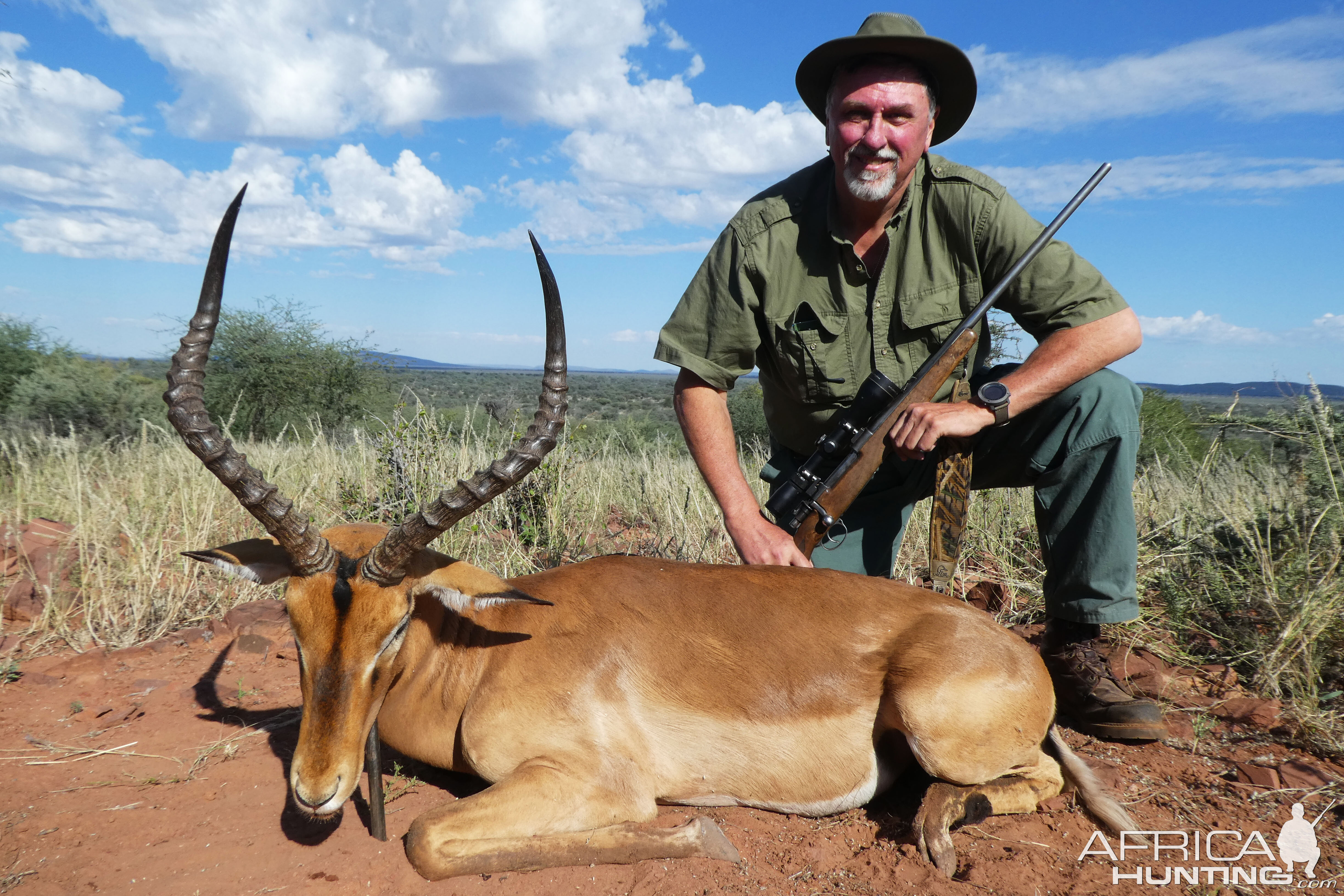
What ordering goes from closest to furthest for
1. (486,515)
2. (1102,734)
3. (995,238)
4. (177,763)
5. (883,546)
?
(177,763) → (1102,734) → (995,238) → (883,546) → (486,515)

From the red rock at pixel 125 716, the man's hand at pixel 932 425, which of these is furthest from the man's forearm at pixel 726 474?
the red rock at pixel 125 716

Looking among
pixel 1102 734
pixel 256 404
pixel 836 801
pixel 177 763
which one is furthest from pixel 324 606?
pixel 256 404

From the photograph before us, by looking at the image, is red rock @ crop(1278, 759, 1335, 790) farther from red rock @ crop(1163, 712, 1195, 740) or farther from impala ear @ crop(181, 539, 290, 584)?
impala ear @ crop(181, 539, 290, 584)

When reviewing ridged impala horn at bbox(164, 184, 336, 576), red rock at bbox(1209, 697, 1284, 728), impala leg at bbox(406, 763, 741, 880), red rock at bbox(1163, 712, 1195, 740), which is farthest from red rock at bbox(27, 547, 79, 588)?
red rock at bbox(1209, 697, 1284, 728)

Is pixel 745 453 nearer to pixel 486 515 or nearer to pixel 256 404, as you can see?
pixel 486 515

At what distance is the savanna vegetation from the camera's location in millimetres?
5078

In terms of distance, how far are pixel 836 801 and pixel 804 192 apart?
3.60 metres

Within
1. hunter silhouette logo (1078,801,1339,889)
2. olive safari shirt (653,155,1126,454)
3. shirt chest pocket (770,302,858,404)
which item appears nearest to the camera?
hunter silhouette logo (1078,801,1339,889)

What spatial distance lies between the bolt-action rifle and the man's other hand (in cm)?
15

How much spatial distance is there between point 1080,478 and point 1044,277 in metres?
1.20

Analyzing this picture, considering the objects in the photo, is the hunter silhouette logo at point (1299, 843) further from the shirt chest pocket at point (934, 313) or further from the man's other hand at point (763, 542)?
the shirt chest pocket at point (934, 313)

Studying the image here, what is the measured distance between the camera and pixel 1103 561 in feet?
15.0

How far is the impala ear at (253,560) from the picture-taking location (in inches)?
138

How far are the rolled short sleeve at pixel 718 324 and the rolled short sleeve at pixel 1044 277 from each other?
4.71 ft
